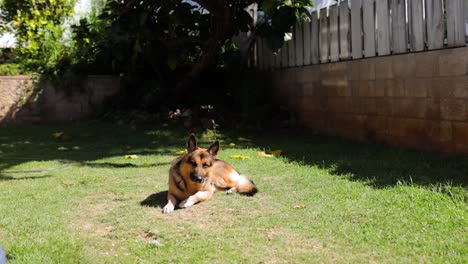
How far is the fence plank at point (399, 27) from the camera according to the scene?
7852 millimetres

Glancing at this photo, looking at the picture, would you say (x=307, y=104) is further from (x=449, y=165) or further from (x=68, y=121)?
(x=68, y=121)

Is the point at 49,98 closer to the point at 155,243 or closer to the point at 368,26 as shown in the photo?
the point at 368,26

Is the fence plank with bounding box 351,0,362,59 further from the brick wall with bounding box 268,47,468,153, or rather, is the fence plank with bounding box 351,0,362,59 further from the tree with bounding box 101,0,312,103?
the tree with bounding box 101,0,312,103

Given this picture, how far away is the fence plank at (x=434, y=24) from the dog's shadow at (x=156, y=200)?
4.17 meters

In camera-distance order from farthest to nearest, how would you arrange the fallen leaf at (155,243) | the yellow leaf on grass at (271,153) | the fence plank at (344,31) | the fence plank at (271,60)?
the fence plank at (271,60) → the fence plank at (344,31) → the yellow leaf on grass at (271,153) → the fallen leaf at (155,243)

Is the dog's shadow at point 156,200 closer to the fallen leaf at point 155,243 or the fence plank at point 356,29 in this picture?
the fallen leaf at point 155,243

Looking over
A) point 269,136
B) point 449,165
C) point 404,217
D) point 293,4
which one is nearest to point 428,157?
point 449,165

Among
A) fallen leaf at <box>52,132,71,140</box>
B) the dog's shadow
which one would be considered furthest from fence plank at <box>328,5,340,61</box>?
fallen leaf at <box>52,132,71,140</box>

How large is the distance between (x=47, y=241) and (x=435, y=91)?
5426 millimetres

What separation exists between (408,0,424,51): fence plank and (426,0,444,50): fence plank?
5.2 inches

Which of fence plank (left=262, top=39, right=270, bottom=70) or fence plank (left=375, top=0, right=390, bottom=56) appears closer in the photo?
fence plank (left=375, top=0, right=390, bottom=56)

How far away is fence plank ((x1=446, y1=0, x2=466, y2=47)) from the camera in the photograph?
6.76 meters

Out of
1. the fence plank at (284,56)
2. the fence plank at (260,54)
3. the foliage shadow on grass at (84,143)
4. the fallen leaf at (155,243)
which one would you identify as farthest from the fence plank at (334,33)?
the fallen leaf at (155,243)

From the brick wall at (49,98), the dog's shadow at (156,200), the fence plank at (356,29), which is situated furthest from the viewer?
the brick wall at (49,98)
